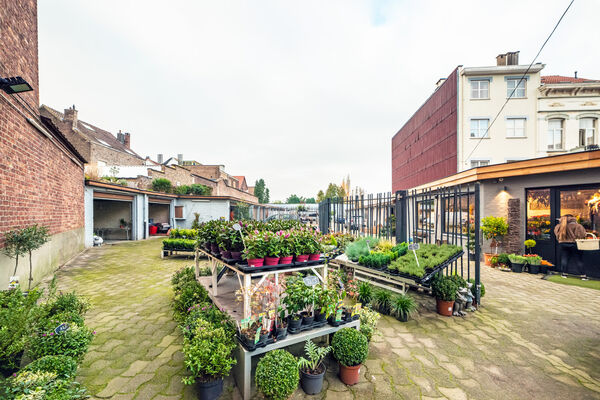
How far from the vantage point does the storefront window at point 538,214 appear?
7.72 meters

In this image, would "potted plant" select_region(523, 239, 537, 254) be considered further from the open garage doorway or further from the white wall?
the open garage doorway

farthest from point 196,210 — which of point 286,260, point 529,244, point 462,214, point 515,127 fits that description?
point 515,127

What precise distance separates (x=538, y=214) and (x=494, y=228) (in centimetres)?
126

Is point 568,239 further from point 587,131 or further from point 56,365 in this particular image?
point 587,131

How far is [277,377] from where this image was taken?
2.28 metres

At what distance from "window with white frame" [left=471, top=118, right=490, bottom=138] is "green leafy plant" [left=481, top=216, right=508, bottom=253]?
9.49 meters

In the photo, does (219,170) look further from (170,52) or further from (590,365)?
(590,365)

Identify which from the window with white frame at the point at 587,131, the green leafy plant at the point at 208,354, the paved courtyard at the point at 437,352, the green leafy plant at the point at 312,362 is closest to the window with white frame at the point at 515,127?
the window with white frame at the point at 587,131

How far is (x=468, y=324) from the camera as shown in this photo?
4180mm

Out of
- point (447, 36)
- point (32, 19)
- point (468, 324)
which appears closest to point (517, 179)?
point (447, 36)

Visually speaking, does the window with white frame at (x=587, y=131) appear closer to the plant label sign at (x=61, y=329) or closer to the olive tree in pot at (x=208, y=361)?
the olive tree in pot at (x=208, y=361)

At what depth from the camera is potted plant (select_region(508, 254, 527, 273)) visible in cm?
754

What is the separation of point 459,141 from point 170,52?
16.6 m

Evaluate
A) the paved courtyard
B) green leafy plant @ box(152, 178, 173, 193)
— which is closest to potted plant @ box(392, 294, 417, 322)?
the paved courtyard
